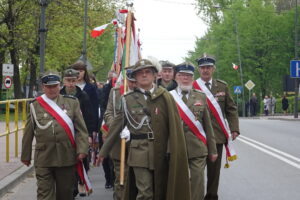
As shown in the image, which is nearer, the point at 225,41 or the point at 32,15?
the point at 32,15

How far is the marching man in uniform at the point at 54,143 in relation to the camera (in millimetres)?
6949

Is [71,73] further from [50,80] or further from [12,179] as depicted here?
[12,179]

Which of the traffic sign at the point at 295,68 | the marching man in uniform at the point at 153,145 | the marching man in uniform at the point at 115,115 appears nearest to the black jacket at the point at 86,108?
the marching man in uniform at the point at 115,115

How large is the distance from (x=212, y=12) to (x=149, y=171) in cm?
6947

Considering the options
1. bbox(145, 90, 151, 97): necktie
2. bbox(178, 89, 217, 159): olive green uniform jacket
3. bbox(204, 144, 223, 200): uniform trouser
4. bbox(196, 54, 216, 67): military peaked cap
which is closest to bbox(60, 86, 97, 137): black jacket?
bbox(196, 54, 216, 67): military peaked cap

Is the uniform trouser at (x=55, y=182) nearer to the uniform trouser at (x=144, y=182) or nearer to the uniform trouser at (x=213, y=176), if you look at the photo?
the uniform trouser at (x=144, y=182)

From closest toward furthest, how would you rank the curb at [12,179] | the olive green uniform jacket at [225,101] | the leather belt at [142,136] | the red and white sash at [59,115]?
the leather belt at [142,136]
the red and white sash at [59,115]
the olive green uniform jacket at [225,101]
the curb at [12,179]

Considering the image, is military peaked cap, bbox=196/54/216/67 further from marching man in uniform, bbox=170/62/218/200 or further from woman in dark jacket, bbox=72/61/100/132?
woman in dark jacket, bbox=72/61/100/132

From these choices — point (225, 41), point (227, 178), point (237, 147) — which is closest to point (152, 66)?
point (227, 178)

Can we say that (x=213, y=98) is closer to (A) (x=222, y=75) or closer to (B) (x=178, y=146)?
(B) (x=178, y=146)

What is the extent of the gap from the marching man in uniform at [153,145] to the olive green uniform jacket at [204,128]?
99 centimetres

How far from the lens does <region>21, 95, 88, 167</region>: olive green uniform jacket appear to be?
22.8 ft

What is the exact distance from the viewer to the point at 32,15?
36938 millimetres

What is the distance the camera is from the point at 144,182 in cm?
607
